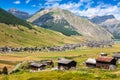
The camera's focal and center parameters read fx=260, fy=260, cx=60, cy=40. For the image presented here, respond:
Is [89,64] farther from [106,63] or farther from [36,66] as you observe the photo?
[36,66]

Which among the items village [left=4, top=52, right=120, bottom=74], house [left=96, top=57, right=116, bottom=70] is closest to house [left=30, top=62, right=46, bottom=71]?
village [left=4, top=52, right=120, bottom=74]

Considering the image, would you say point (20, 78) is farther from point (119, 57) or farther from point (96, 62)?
point (119, 57)

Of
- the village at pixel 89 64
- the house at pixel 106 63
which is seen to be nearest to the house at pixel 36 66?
the village at pixel 89 64

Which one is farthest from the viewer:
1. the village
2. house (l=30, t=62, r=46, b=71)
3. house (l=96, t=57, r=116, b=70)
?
house (l=30, t=62, r=46, b=71)

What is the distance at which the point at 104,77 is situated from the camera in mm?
82062

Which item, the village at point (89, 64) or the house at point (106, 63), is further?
the village at point (89, 64)

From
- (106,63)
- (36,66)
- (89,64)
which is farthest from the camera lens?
(36,66)

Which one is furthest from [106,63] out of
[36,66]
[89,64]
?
[36,66]

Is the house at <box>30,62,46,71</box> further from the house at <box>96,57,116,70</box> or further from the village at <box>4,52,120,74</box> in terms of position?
the house at <box>96,57,116,70</box>

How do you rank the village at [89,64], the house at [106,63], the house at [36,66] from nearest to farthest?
the house at [106,63] → the village at [89,64] → the house at [36,66]

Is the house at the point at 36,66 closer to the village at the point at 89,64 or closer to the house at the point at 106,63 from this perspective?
the village at the point at 89,64

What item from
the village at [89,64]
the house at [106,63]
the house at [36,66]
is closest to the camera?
the house at [106,63]

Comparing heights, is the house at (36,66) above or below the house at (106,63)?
below

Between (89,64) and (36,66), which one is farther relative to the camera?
(36,66)
